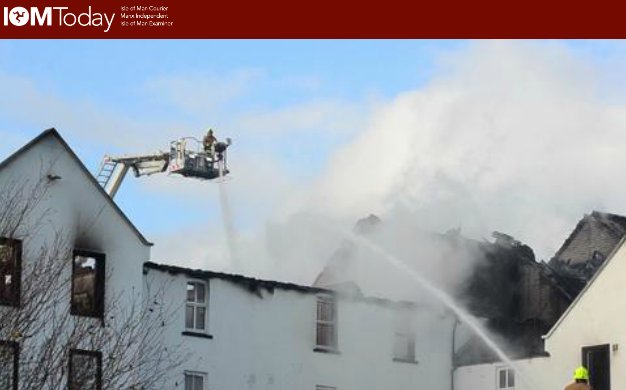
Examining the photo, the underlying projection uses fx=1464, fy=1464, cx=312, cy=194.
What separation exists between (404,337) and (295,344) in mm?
4047

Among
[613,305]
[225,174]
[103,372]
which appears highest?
[225,174]

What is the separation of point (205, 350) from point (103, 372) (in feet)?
37.9

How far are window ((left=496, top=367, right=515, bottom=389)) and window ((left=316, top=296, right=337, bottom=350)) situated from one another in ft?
15.5

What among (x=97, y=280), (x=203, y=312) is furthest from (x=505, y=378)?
(x=97, y=280)

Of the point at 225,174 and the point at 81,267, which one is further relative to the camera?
the point at 225,174

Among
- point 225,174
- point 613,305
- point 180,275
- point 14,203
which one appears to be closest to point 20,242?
point 14,203

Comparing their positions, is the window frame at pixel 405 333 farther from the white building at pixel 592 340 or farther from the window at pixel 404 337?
the white building at pixel 592 340

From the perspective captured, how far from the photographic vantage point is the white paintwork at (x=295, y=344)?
39.1m

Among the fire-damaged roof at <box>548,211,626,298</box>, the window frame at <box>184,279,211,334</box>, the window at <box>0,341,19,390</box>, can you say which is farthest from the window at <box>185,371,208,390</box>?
the fire-damaged roof at <box>548,211,626,298</box>

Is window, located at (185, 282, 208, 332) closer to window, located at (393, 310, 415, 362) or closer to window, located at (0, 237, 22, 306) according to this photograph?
window, located at (393, 310, 415, 362)

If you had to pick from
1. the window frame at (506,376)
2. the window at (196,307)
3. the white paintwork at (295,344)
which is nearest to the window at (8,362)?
the white paintwork at (295,344)

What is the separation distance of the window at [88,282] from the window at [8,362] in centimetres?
966

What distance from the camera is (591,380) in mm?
38156

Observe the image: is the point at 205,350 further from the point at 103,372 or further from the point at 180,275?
the point at 103,372
